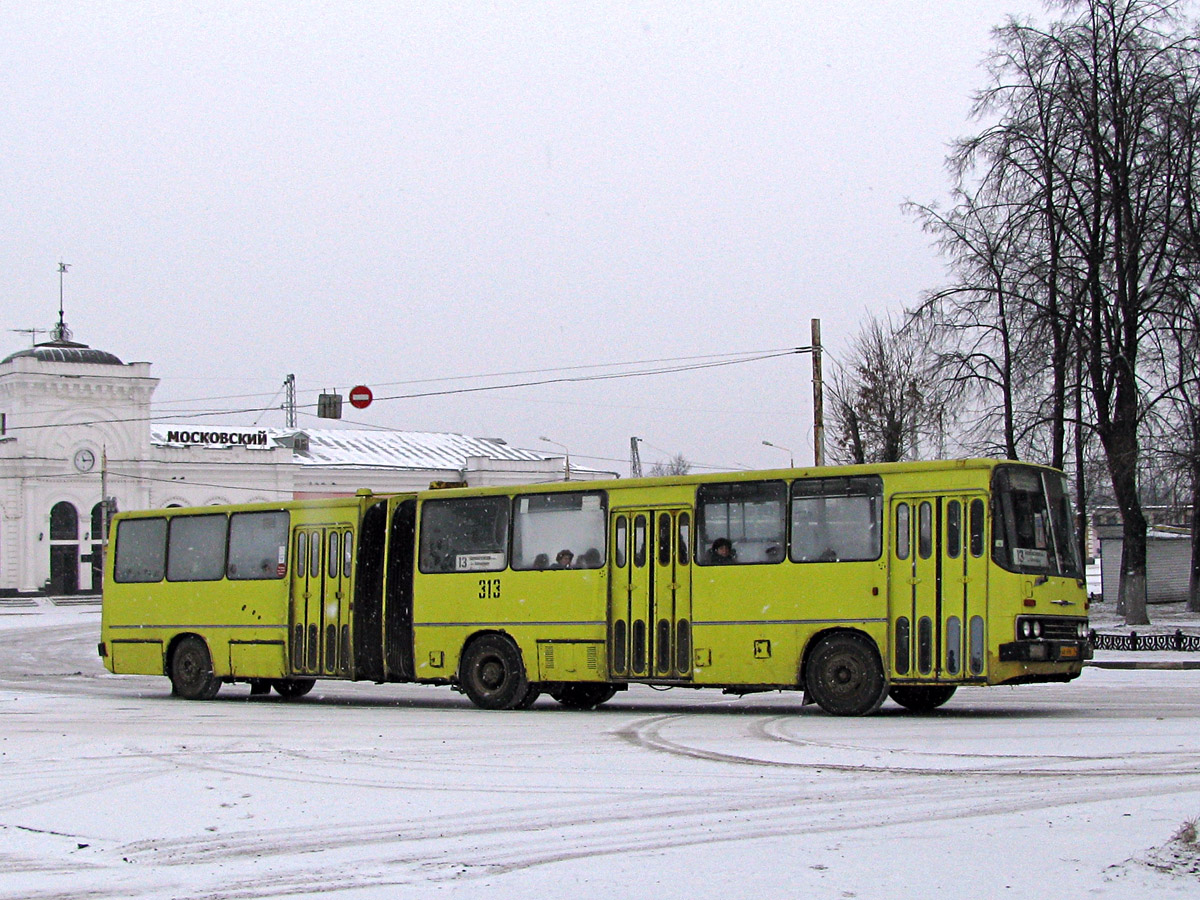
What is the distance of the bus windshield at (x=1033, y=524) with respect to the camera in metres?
16.5

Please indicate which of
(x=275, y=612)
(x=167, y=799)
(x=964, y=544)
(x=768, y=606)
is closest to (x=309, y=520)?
(x=275, y=612)

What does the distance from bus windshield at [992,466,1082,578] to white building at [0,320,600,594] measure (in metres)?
60.7

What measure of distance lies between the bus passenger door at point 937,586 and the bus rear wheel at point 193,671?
10623mm

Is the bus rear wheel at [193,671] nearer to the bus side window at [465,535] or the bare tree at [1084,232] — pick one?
the bus side window at [465,535]

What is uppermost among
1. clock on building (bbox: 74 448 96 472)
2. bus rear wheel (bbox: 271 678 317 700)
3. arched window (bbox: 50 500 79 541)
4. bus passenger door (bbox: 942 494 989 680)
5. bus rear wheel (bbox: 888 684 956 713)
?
clock on building (bbox: 74 448 96 472)

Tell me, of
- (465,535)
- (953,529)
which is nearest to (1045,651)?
(953,529)

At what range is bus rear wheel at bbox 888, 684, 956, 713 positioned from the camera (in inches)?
701

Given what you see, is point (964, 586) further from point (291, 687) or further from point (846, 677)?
point (291, 687)

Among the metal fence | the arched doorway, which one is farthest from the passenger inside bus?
the arched doorway

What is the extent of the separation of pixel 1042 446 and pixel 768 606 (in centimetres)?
2162

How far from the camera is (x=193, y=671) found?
22828 millimetres

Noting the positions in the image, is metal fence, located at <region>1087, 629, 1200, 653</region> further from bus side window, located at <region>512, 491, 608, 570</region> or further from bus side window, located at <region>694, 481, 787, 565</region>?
bus side window, located at <region>512, 491, 608, 570</region>

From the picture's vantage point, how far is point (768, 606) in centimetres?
1767

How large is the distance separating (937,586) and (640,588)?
3731mm
